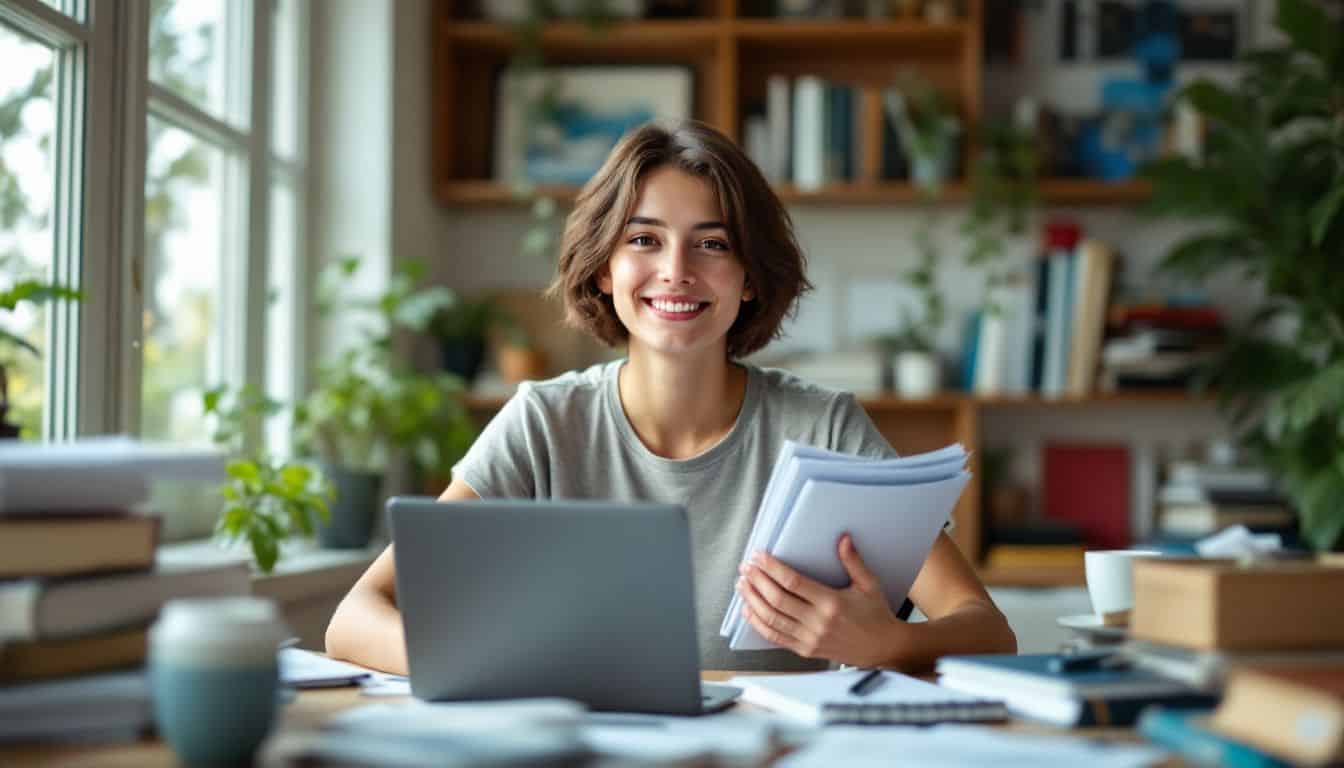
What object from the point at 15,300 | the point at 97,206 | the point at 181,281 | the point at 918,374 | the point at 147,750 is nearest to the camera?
the point at 147,750

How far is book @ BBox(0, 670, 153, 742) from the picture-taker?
1015 millimetres

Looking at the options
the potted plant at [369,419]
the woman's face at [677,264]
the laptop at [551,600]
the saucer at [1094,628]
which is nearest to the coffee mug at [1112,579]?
the saucer at [1094,628]

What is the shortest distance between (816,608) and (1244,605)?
1.42 feet

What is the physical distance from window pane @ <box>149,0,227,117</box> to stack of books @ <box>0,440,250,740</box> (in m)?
1.55

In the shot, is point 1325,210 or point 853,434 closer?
point 853,434

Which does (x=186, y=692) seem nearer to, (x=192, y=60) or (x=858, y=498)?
(x=858, y=498)

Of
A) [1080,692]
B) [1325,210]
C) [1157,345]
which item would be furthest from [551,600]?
[1157,345]

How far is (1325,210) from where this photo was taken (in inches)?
105

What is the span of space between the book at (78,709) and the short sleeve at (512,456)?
29.0 inches

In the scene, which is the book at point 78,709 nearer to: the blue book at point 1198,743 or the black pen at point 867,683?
the black pen at point 867,683

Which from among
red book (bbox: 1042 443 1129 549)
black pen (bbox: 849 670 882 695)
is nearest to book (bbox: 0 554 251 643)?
black pen (bbox: 849 670 882 695)

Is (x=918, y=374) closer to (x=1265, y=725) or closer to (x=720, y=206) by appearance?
(x=720, y=206)

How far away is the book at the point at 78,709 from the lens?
39.9 inches

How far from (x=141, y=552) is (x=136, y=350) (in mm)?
1280
